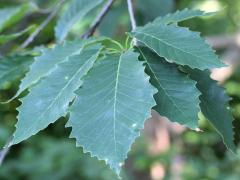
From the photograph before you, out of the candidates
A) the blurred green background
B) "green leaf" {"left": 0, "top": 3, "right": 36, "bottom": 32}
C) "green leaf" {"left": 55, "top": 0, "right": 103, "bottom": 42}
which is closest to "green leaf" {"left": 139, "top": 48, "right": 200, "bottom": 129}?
"green leaf" {"left": 55, "top": 0, "right": 103, "bottom": 42}

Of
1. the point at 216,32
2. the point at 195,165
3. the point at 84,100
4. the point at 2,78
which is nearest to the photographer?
the point at 84,100

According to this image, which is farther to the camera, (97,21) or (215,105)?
(97,21)

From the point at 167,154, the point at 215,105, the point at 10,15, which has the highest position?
the point at 10,15

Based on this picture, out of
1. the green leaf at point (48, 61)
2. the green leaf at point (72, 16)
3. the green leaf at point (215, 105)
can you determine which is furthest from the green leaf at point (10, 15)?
the green leaf at point (215, 105)

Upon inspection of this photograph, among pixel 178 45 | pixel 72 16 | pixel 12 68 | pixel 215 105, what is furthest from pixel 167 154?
pixel 178 45

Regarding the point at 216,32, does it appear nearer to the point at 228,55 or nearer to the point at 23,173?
the point at 228,55

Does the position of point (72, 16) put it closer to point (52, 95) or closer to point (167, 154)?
point (52, 95)

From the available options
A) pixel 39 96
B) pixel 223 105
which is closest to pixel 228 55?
pixel 223 105
